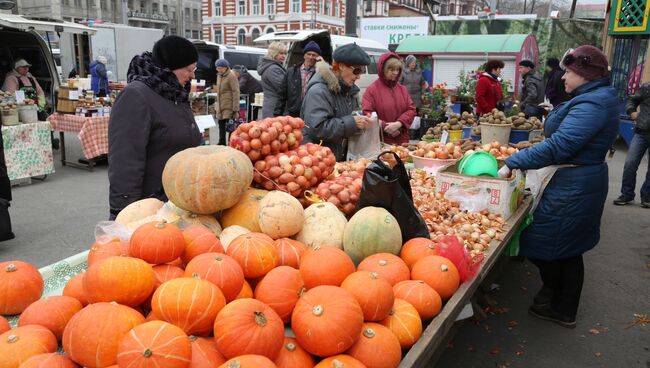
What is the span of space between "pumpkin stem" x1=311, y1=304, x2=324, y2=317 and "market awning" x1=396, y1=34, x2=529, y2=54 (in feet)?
57.9

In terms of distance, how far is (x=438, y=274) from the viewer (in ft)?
6.96

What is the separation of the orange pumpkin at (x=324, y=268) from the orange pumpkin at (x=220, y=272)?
0.27 metres

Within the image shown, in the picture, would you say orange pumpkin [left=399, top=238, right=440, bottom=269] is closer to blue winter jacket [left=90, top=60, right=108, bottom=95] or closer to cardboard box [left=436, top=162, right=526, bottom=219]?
cardboard box [left=436, top=162, right=526, bottom=219]

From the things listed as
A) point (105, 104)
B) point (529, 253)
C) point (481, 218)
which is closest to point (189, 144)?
point (481, 218)

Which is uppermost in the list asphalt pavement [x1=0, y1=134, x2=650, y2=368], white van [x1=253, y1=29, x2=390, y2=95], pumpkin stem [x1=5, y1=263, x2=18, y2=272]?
white van [x1=253, y1=29, x2=390, y2=95]

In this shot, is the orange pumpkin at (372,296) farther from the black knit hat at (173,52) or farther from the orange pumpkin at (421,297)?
the black knit hat at (173,52)

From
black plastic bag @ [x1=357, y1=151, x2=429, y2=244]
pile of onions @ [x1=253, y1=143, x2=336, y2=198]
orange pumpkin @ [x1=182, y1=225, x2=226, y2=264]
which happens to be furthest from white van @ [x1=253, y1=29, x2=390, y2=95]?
orange pumpkin @ [x1=182, y1=225, x2=226, y2=264]

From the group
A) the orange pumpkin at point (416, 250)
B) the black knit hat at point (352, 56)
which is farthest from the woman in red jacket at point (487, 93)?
the orange pumpkin at point (416, 250)

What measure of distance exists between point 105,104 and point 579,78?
8.27 meters

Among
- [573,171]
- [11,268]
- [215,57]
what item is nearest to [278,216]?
[11,268]

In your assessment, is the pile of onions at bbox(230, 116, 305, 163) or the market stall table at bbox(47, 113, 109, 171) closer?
the pile of onions at bbox(230, 116, 305, 163)

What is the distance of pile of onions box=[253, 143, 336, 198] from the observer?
2.72 m

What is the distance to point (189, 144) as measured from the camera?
3146 millimetres

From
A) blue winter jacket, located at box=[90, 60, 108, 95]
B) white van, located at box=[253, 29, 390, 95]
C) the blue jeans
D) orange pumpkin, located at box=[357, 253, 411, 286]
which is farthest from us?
blue winter jacket, located at box=[90, 60, 108, 95]
